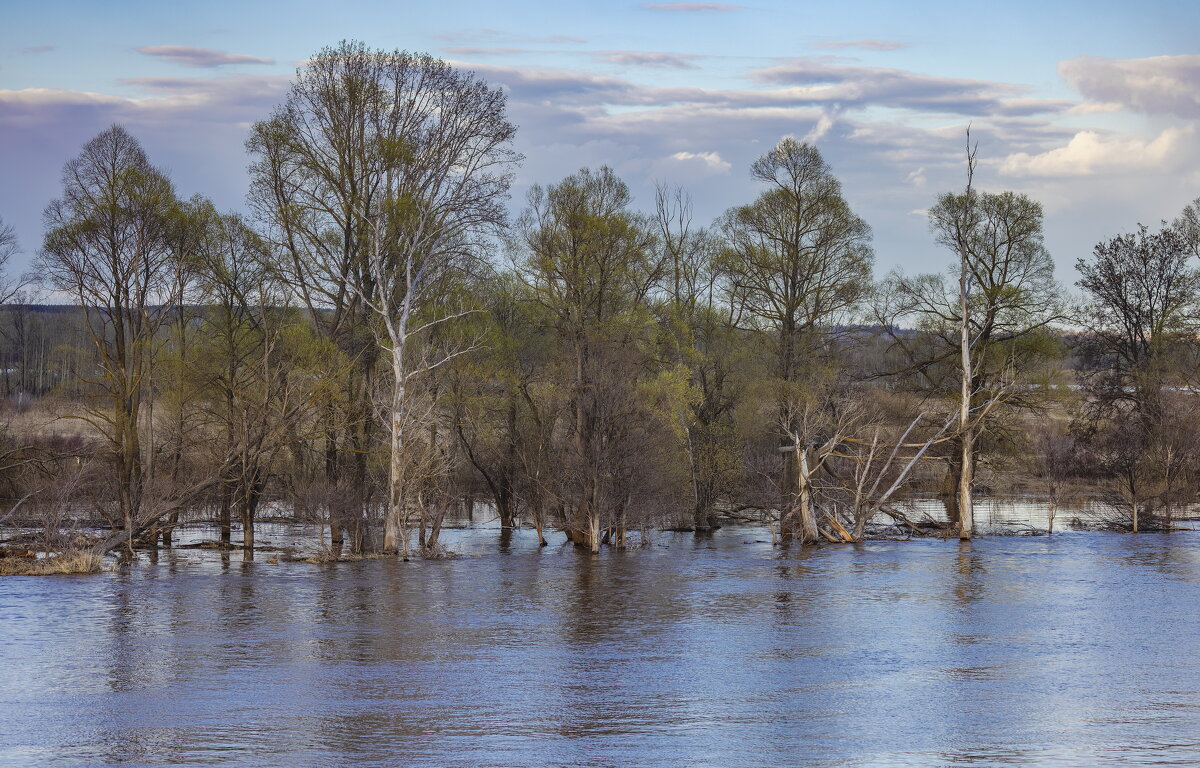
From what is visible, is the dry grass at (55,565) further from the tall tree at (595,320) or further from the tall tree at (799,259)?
the tall tree at (799,259)

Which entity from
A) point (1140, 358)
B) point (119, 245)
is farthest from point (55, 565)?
point (1140, 358)

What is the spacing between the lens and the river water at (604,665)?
1423cm

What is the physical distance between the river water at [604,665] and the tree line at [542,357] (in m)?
5.66

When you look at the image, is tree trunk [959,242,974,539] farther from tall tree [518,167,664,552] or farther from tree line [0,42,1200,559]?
tall tree [518,167,664,552]

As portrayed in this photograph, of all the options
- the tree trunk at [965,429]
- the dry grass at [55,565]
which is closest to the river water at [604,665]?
the dry grass at [55,565]

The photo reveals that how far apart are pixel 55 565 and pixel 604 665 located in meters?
20.4

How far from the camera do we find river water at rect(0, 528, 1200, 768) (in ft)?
46.7

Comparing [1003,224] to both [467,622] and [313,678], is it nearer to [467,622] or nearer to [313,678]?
[467,622]

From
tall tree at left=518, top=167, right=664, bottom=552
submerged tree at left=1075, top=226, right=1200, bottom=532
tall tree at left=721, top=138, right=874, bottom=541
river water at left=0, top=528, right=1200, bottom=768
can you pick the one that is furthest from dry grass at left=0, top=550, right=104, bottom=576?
submerged tree at left=1075, top=226, right=1200, bottom=532

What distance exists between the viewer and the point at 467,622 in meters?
25.2

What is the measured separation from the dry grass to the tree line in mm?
1222

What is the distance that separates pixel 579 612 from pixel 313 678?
891 centimetres

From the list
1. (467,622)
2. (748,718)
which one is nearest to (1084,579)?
(467,622)

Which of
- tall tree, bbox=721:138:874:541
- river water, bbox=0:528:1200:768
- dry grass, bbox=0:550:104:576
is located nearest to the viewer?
river water, bbox=0:528:1200:768
